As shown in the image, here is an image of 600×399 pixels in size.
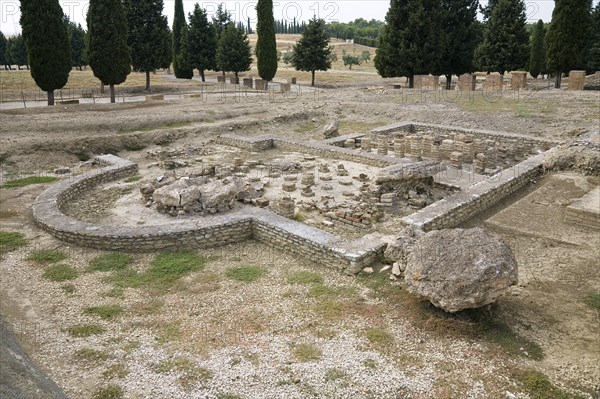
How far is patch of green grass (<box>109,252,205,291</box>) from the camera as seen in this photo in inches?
295

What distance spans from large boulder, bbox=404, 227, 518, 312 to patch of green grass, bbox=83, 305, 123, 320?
4.30 metres

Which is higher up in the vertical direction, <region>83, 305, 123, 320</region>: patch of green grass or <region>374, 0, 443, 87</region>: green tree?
<region>374, 0, 443, 87</region>: green tree

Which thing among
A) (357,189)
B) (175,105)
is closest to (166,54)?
(175,105)

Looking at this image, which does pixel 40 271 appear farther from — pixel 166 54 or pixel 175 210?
pixel 166 54

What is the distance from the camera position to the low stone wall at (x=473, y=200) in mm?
9281

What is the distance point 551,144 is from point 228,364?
49.3 ft

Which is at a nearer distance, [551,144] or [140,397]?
[140,397]

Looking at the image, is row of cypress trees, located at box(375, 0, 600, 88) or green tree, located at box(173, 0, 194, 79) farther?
green tree, located at box(173, 0, 194, 79)

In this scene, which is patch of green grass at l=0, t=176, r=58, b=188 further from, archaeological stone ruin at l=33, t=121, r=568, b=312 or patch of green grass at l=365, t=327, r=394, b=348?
patch of green grass at l=365, t=327, r=394, b=348

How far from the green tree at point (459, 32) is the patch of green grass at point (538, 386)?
3089 cm

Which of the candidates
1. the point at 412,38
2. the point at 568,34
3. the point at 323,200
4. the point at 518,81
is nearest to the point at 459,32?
the point at 412,38

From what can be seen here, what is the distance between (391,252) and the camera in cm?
781

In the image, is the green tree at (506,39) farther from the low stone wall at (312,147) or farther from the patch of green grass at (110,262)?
the patch of green grass at (110,262)

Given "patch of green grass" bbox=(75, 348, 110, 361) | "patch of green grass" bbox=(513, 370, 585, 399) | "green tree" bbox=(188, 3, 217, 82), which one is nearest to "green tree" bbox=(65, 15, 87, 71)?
"green tree" bbox=(188, 3, 217, 82)
